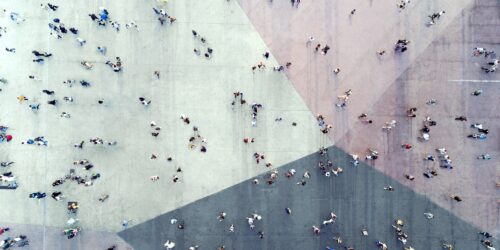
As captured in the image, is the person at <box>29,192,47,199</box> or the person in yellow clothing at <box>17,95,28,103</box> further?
the person in yellow clothing at <box>17,95,28,103</box>

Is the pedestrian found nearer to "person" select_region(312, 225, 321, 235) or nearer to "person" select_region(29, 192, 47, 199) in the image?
"person" select_region(29, 192, 47, 199)

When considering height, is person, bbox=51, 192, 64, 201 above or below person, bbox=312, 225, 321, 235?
above

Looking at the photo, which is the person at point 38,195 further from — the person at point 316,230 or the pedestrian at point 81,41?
the person at point 316,230

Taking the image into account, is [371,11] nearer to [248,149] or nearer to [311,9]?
[311,9]

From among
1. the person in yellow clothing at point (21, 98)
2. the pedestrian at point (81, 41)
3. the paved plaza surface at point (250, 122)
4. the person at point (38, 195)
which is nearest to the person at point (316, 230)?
the paved plaza surface at point (250, 122)

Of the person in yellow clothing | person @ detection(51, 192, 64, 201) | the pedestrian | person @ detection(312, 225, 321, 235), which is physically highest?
the pedestrian

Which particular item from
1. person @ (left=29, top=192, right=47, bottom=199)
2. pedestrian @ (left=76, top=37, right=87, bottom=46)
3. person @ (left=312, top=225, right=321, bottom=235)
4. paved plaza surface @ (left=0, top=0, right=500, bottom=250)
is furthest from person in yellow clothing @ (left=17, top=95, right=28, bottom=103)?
person @ (left=312, top=225, right=321, bottom=235)

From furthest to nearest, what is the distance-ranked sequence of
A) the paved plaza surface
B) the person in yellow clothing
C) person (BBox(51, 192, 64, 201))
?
the paved plaza surface, the person in yellow clothing, person (BBox(51, 192, 64, 201))

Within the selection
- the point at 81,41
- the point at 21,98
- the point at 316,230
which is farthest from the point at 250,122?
the point at 21,98

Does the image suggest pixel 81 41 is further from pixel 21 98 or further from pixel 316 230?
pixel 316 230
